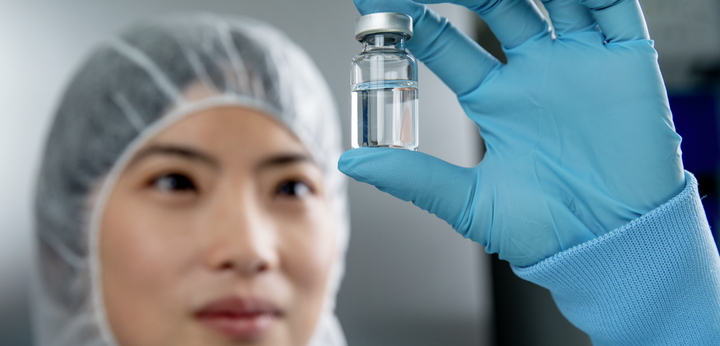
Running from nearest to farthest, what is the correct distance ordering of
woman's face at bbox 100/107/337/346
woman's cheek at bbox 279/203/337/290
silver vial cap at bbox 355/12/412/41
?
silver vial cap at bbox 355/12/412/41, woman's face at bbox 100/107/337/346, woman's cheek at bbox 279/203/337/290

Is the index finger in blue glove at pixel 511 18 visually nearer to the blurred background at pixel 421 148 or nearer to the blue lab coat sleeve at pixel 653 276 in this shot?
the blue lab coat sleeve at pixel 653 276

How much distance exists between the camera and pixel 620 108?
74 centimetres

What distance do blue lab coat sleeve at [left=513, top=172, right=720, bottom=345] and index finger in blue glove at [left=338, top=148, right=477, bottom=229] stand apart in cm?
16

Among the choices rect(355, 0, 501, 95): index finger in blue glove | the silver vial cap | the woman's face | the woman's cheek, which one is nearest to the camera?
the silver vial cap

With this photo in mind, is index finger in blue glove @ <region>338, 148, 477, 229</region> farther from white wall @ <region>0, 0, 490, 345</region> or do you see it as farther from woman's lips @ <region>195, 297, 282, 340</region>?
white wall @ <region>0, 0, 490, 345</region>

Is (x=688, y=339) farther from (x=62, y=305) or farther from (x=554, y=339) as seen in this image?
(x=62, y=305)

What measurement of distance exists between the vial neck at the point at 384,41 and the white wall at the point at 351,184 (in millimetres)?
771

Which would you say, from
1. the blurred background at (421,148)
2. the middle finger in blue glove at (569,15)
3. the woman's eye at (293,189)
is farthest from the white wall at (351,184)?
the middle finger in blue glove at (569,15)

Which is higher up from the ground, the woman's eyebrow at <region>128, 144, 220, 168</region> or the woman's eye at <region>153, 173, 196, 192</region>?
the woman's eyebrow at <region>128, 144, 220, 168</region>

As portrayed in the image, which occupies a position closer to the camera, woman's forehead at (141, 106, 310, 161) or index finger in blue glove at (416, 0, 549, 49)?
index finger in blue glove at (416, 0, 549, 49)

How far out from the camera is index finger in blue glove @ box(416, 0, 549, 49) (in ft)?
2.52

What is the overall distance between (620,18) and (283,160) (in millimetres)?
764

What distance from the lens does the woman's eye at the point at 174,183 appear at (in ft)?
3.53

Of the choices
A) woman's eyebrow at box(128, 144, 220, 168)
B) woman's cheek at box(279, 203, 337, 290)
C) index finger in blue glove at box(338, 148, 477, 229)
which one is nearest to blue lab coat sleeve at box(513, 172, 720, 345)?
index finger in blue glove at box(338, 148, 477, 229)
